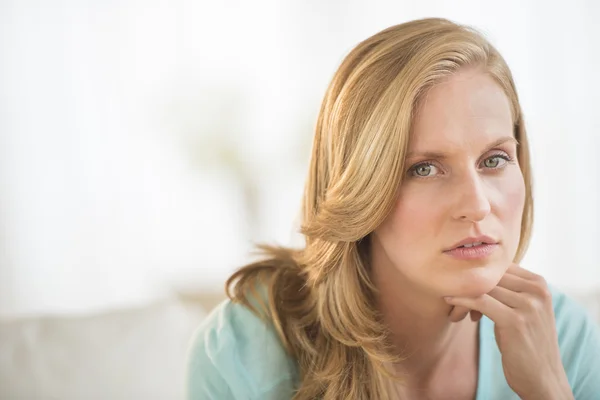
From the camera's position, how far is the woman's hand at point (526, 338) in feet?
4.06

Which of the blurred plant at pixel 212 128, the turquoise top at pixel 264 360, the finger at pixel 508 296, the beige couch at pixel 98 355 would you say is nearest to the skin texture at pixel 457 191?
the finger at pixel 508 296

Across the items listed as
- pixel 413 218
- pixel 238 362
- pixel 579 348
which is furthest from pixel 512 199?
pixel 238 362

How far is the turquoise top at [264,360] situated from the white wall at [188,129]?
1.37 metres

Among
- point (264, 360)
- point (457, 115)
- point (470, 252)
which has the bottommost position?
point (264, 360)

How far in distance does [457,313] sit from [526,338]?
0.42 feet

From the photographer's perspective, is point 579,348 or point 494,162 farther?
point 579,348

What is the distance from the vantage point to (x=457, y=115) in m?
1.12

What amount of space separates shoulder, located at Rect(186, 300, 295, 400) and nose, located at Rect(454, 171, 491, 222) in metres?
0.48

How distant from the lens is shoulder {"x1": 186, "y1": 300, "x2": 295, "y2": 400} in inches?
51.4

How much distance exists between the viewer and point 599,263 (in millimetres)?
2760

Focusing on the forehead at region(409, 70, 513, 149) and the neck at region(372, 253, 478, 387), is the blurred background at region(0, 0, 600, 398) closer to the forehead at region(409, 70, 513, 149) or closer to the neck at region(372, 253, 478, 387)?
the neck at region(372, 253, 478, 387)

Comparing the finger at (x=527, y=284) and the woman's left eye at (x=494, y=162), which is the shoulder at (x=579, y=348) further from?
the woman's left eye at (x=494, y=162)

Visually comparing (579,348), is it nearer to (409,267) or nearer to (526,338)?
(526,338)

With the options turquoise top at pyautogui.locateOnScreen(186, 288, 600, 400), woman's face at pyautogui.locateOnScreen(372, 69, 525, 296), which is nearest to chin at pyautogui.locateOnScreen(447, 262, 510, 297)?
woman's face at pyautogui.locateOnScreen(372, 69, 525, 296)
